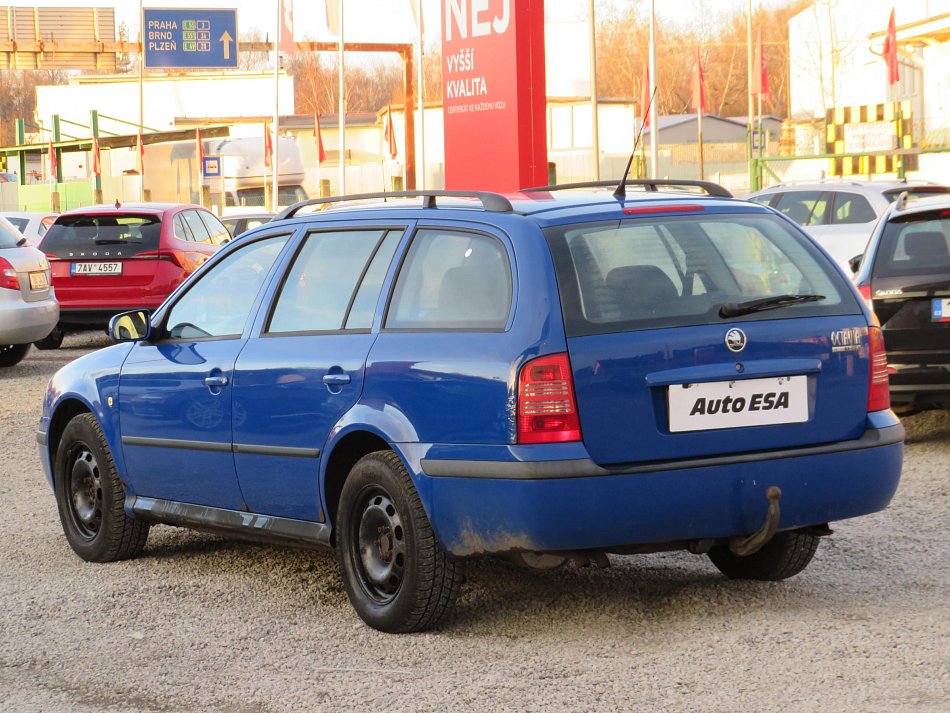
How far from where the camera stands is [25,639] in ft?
18.6

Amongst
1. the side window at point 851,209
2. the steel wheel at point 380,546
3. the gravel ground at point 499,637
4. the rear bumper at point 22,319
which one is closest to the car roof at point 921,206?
the gravel ground at point 499,637

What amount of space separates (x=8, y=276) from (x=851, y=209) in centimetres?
958

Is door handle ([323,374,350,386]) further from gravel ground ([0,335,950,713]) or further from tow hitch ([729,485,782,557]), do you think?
tow hitch ([729,485,782,557])

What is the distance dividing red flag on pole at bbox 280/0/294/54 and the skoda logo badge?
108 ft

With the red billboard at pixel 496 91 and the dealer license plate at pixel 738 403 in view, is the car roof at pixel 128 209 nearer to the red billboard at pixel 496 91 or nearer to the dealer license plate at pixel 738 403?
the red billboard at pixel 496 91

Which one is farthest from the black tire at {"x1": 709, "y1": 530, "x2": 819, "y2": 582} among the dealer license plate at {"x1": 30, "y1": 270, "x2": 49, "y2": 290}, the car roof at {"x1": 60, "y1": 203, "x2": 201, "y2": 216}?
the car roof at {"x1": 60, "y1": 203, "x2": 201, "y2": 216}

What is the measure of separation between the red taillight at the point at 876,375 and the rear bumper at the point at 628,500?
0.80ft

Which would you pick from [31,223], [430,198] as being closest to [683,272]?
[430,198]

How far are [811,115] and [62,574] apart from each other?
61159mm

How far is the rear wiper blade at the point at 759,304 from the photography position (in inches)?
207

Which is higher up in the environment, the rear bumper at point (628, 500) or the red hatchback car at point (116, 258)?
the red hatchback car at point (116, 258)

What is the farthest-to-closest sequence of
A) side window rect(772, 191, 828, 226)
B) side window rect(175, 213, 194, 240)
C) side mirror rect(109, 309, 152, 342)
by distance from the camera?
1. side window rect(772, 191, 828, 226)
2. side window rect(175, 213, 194, 240)
3. side mirror rect(109, 309, 152, 342)

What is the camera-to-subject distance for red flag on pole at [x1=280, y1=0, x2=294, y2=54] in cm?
3732

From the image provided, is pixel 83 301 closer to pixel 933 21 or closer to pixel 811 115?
pixel 933 21
